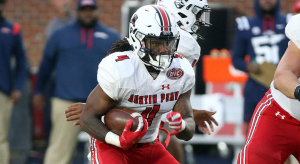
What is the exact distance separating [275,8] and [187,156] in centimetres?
236

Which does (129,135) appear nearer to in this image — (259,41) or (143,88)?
(143,88)

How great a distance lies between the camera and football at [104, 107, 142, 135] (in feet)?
10.7

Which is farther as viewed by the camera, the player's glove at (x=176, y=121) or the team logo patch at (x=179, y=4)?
the team logo patch at (x=179, y=4)

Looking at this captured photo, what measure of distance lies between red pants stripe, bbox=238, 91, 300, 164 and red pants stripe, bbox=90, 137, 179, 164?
503 millimetres

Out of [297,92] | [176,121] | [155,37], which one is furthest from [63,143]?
[297,92]

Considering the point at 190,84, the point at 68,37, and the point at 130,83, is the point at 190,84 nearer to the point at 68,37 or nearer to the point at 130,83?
the point at 130,83

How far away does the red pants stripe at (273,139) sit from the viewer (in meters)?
3.59

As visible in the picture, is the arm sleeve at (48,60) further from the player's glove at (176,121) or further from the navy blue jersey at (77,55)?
the player's glove at (176,121)

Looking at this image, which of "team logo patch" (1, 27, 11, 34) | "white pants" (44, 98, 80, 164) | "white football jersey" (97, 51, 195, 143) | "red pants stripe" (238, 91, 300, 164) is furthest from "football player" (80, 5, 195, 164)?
"team logo patch" (1, 27, 11, 34)

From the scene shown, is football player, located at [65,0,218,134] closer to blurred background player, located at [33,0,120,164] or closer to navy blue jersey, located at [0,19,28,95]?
blurred background player, located at [33,0,120,164]

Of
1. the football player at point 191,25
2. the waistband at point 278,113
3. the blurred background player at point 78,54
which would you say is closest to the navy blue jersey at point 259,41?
the blurred background player at point 78,54

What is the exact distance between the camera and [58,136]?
5469 millimetres

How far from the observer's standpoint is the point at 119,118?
3.30 meters

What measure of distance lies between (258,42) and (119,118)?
2892mm
